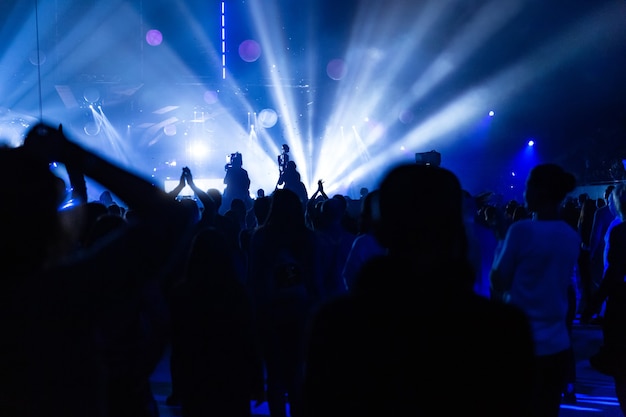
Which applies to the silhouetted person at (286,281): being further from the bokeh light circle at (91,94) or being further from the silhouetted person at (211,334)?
the bokeh light circle at (91,94)

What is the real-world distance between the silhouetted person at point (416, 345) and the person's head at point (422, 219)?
11mm

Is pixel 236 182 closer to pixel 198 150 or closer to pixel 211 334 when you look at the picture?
pixel 211 334

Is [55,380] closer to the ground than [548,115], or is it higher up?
closer to the ground

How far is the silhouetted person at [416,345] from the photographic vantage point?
141cm

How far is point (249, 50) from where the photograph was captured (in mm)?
26953

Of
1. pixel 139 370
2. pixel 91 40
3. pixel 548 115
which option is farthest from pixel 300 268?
pixel 548 115

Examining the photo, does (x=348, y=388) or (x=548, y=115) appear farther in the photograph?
(x=548, y=115)

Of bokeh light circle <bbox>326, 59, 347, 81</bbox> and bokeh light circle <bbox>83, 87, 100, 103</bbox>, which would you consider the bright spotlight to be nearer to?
bokeh light circle <bbox>83, 87, 100, 103</bbox>

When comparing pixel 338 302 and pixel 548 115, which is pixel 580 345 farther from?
pixel 548 115

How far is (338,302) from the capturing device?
146 centimetres

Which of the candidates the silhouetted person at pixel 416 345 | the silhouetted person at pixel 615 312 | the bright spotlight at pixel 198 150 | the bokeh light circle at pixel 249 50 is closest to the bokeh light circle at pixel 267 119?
the bokeh light circle at pixel 249 50

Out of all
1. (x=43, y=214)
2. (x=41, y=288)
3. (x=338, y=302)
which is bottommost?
(x=338, y=302)

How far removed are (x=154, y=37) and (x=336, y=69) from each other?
8.53 metres

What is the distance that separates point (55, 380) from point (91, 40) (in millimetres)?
24931
